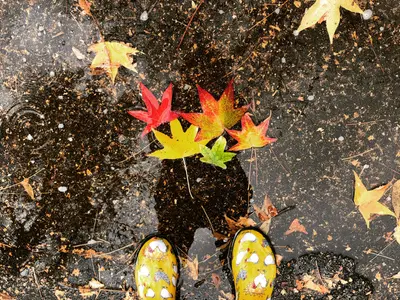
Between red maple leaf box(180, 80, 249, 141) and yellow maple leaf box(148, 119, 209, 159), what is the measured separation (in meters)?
0.03

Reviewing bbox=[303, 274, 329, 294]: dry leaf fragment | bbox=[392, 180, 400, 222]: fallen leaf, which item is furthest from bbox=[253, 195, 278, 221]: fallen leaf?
bbox=[392, 180, 400, 222]: fallen leaf

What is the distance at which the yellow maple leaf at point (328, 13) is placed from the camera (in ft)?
5.77

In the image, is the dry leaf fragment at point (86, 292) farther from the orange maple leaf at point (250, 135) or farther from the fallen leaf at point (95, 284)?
the orange maple leaf at point (250, 135)

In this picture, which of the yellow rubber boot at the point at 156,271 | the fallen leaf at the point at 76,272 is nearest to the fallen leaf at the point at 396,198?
the yellow rubber boot at the point at 156,271

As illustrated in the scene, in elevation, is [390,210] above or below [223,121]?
below

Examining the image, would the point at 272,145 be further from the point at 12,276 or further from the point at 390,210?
the point at 12,276

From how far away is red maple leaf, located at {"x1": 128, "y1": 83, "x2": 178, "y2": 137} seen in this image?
1.86 m

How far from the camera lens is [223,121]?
71.6 inches

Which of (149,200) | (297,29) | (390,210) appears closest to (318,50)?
(297,29)

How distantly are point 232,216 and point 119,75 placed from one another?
0.98 metres

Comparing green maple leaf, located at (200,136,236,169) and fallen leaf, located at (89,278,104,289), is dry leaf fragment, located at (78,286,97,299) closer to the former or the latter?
fallen leaf, located at (89,278,104,289)

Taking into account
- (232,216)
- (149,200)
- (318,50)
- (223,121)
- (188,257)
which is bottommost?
(188,257)

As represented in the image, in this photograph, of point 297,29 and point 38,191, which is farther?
point 38,191

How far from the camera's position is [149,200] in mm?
1948
